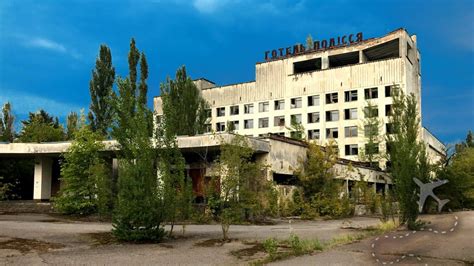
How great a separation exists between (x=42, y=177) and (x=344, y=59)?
41647 millimetres

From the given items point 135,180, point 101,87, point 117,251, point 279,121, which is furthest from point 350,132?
point 117,251

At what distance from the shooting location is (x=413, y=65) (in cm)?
5803

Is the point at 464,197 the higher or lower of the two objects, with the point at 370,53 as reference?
lower

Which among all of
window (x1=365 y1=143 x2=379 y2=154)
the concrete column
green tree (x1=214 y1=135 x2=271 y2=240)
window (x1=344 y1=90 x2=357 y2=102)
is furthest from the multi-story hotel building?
green tree (x1=214 y1=135 x2=271 y2=240)

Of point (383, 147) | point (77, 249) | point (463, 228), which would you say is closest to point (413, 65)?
point (383, 147)

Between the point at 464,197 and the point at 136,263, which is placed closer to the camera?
the point at 136,263

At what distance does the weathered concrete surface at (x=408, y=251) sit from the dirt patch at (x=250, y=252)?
1289 mm

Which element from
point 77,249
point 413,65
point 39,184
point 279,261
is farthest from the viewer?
point 413,65

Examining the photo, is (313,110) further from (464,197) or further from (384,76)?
(464,197)

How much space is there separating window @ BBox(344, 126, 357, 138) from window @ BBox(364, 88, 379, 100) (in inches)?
162

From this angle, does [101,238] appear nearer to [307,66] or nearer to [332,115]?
[332,115]

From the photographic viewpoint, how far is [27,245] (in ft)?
44.2

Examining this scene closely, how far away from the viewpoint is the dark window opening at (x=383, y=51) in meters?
57.3

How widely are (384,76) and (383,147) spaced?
8861 mm
